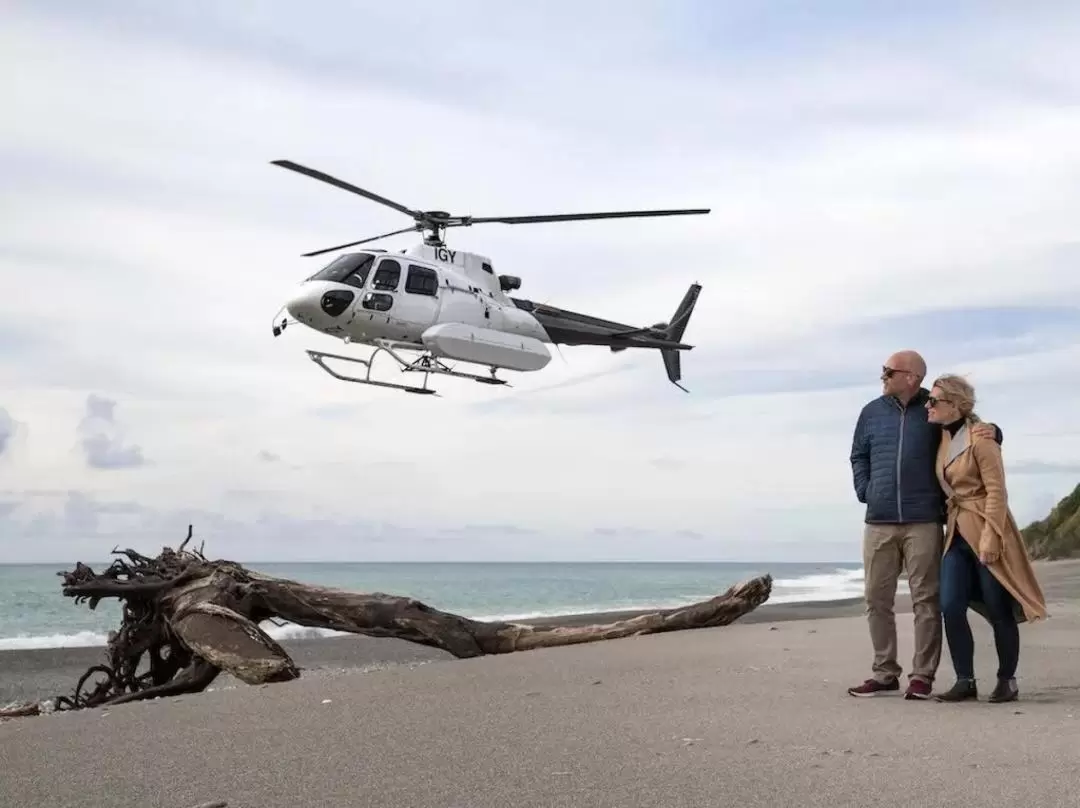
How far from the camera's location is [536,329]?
60.2 ft

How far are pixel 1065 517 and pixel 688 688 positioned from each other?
29.4m

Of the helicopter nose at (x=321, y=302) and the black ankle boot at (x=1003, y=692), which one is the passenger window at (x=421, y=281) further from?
the black ankle boot at (x=1003, y=692)

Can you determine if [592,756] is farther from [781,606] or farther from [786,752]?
[781,606]

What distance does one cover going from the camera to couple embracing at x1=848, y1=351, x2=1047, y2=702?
5961 mm

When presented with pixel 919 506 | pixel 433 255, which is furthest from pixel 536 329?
pixel 919 506

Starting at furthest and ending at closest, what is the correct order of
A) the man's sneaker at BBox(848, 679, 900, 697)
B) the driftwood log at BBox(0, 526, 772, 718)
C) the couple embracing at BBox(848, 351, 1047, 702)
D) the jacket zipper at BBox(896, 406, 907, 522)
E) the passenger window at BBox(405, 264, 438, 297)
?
A: the passenger window at BBox(405, 264, 438, 297), the driftwood log at BBox(0, 526, 772, 718), the jacket zipper at BBox(896, 406, 907, 522), the man's sneaker at BBox(848, 679, 900, 697), the couple embracing at BBox(848, 351, 1047, 702)

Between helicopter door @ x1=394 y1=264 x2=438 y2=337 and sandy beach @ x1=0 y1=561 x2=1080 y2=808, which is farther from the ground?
helicopter door @ x1=394 y1=264 x2=438 y2=337

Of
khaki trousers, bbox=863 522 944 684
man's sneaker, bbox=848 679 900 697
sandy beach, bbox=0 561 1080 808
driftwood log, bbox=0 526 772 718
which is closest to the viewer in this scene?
sandy beach, bbox=0 561 1080 808

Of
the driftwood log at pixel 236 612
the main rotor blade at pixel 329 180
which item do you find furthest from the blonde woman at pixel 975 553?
the main rotor blade at pixel 329 180

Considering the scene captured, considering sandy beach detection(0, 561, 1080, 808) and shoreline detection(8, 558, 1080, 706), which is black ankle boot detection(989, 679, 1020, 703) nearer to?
sandy beach detection(0, 561, 1080, 808)

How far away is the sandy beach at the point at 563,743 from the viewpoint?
12.0ft

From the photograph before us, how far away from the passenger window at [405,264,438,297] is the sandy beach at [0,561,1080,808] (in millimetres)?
9926

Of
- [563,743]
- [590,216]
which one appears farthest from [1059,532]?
[563,743]

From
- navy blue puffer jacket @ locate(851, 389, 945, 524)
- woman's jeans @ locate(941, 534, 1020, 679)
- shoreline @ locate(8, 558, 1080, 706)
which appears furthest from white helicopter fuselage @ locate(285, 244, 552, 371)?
woman's jeans @ locate(941, 534, 1020, 679)
